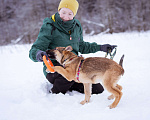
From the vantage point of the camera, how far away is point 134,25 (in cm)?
1371

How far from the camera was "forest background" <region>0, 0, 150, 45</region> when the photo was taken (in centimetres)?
1337

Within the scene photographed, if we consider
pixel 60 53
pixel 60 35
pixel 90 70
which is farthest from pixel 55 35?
pixel 90 70

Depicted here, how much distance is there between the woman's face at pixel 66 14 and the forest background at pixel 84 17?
1062 cm

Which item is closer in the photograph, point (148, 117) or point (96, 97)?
point (148, 117)

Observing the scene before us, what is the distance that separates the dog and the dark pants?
18.1 inches

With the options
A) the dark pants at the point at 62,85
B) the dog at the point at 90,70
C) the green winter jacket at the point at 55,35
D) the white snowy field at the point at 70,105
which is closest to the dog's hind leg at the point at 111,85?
the dog at the point at 90,70

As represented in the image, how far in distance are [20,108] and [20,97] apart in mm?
460

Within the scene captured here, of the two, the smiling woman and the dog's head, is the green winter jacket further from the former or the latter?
the dog's head

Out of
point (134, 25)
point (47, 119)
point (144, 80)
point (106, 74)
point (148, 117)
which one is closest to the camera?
point (148, 117)

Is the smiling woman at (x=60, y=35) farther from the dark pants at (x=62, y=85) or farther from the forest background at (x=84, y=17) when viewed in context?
the forest background at (x=84, y=17)

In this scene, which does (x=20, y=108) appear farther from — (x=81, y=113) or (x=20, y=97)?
(x=81, y=113)

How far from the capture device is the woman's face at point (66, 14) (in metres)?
2.72

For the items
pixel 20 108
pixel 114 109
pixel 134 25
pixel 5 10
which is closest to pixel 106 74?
pixel 114 109

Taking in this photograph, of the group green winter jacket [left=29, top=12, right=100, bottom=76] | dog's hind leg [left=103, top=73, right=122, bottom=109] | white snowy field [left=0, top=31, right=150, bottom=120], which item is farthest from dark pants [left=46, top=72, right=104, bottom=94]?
dog's hind leg [left=103, top=73, right=122, bottom=109]
